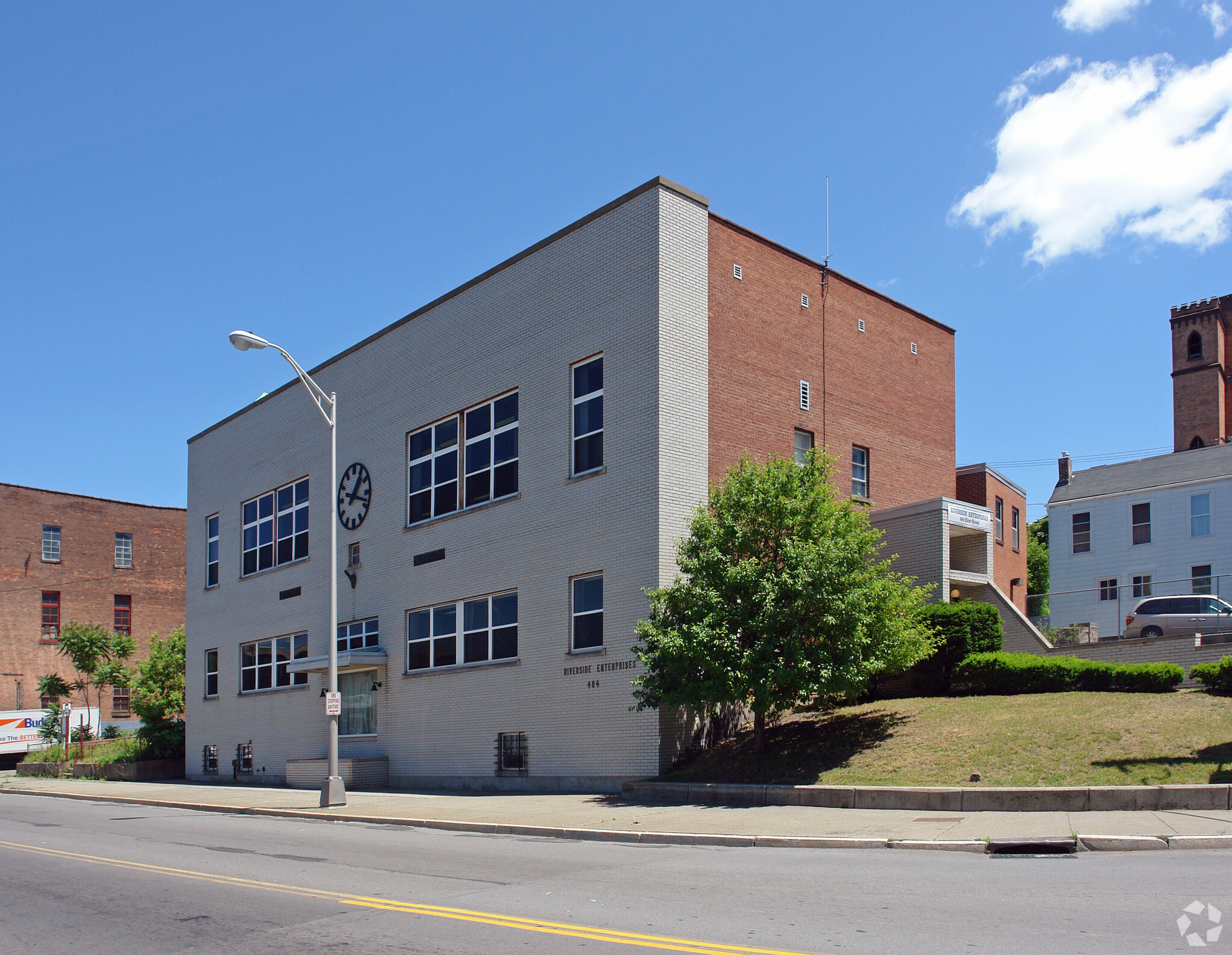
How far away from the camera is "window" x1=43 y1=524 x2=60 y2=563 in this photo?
6500 centimetres

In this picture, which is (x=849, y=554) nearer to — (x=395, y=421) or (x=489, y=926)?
(x=489, y=926)

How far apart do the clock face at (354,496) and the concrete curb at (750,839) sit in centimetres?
1040

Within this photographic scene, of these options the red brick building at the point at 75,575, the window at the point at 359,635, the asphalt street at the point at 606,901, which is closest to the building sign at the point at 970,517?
the asphalt street at the point at 606,901

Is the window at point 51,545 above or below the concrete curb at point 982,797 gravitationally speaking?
above

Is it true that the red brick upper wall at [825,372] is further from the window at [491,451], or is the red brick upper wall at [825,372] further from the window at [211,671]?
Answer: the window at [211,671]

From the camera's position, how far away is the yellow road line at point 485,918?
7449 millimetres

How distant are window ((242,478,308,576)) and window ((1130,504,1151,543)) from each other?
3374cm

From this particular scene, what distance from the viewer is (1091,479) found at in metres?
48.3

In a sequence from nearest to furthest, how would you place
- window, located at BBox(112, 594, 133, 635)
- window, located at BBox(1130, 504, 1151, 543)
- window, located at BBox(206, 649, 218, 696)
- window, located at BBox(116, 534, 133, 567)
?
window, located at BBox(206, 649, 218, 696) < window, located at BBox(1130, 504, 1151, 543) < window, located at BBox(112, 594, 133, 635) < window, located at BBox(116, 534, 133, 567)

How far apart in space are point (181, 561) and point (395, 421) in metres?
50.0

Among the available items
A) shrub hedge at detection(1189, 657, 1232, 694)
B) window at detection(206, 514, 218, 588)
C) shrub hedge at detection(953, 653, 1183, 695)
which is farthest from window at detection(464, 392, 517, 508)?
window at detection(206, 514, 218, 588)

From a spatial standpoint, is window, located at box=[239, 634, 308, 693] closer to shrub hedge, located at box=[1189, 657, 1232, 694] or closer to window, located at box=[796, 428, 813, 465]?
window, located at box=[796, 428, 813, 465]

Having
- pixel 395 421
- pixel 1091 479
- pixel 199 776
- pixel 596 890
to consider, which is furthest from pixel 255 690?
pixel 1091 479

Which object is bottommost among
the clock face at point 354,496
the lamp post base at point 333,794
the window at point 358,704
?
the lamp post base at point 333,794
